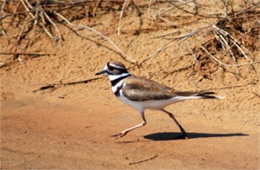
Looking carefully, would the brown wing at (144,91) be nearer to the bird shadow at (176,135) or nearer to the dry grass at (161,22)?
the bird shadow at (176,135)

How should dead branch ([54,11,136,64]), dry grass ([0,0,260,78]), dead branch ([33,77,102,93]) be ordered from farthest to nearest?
dead branch ([54,11,136,64]) → dry grass ([0,0,260,78]) → dead branch ([33,77,102,93])

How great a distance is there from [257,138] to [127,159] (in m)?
2.19

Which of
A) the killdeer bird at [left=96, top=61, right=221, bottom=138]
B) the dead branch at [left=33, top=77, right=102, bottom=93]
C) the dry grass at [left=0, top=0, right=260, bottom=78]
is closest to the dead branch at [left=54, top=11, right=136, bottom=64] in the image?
the dry grass at [left=0, top=0, right=260, bottom=78]

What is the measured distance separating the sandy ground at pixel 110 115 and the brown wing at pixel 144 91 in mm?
669

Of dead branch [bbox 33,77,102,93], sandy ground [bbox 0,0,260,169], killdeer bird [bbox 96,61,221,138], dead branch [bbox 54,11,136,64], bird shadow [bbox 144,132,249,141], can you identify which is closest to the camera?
sandy ground [bbox 0,0,260,169]

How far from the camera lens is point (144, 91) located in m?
8.80

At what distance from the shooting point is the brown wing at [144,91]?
8.72m

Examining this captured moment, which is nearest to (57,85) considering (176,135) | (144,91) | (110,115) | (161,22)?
(110,115)

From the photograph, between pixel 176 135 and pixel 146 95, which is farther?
pixel 176 135

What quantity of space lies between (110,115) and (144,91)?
1.55 metres

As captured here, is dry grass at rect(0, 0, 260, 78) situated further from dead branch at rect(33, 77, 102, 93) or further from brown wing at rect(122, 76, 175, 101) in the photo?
brown wing at rect(122, 76, 175, 101)

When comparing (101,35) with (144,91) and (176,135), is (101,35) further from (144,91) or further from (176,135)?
(176,135)

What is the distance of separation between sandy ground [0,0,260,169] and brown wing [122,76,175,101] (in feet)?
2.19

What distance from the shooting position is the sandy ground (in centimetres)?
789
